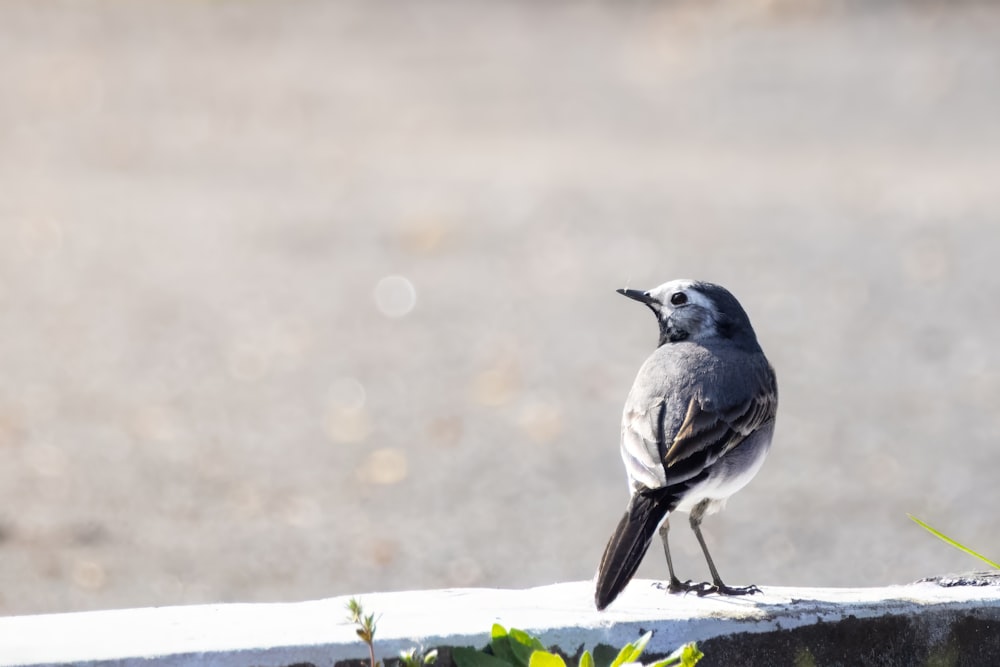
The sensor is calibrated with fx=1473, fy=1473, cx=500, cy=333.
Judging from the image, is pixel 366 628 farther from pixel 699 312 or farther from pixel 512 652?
pixel 699 312

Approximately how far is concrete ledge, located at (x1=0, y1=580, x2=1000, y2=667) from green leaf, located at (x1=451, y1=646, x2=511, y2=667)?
34 millimetres

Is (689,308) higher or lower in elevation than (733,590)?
higher

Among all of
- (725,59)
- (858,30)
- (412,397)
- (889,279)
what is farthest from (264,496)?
(858,30)

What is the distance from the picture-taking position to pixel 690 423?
4273mm

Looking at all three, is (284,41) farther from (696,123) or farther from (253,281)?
(253,281)

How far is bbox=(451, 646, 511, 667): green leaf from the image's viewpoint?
3.40 m

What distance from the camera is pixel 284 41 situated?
23.0 meters

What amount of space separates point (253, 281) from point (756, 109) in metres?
8.51

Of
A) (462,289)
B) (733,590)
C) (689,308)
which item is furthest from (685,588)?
(462,289)

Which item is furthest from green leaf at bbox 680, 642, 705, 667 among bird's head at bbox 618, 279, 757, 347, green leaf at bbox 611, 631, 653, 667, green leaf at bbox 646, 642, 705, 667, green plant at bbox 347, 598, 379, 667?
bird's head at bbox 618, 279, 757, 347

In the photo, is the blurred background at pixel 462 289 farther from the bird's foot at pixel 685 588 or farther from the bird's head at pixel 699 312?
the bird's foot at pixel 685 588

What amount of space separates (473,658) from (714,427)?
1218 mm

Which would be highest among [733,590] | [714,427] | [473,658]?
[714,427]

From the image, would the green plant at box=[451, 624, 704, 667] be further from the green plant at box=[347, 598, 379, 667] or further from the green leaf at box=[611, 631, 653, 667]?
the green plant at box=[347, 598, 379, 667]
